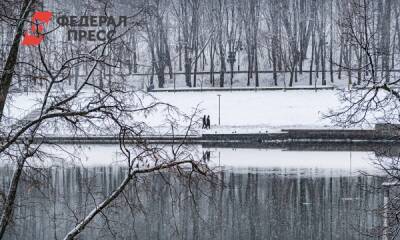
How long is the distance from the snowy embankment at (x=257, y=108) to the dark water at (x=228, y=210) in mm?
16387

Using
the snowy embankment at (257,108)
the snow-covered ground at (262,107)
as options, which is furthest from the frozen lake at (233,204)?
the snow-covered ground at (262,107)

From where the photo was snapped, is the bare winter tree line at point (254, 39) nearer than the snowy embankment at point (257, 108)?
No

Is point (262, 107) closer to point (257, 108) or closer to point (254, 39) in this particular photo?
point (257, 108)

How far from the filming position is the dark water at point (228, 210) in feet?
57.5

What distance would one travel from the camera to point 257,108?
4912 centimetres

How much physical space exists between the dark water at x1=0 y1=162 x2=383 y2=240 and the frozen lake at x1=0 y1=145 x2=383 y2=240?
0.09 ft

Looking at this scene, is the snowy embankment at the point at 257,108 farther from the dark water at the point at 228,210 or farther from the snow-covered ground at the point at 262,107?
the dark water at the point at 228,210

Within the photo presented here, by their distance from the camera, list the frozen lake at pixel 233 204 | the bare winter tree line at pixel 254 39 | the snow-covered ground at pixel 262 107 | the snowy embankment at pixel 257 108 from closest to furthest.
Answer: the frozen lake at pixel 233 204
the snowy embankment at pixel 257 108
the snow-covered ground at pixel 262 107
the bare winter tree line at pixel 254 39

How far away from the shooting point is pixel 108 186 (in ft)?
81.6

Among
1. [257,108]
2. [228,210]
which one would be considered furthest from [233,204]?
[257,108]

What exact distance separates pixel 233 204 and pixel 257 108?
2763 centimetres

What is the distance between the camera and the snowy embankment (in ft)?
146

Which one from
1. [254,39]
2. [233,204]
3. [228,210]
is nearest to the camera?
[228,210]

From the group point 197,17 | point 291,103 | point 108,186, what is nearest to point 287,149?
point 291,103
